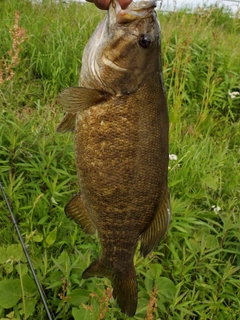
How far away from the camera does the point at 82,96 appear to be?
1579mm

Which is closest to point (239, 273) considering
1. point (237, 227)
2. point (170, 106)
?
point (237, 227)

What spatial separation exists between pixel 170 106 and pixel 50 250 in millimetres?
2064

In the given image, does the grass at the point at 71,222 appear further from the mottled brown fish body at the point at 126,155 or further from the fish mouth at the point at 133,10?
the fish mouth at the point at 133,10

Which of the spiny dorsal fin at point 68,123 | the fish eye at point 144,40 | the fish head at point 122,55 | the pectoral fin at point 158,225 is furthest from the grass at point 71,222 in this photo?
the fish eye at point 144,40

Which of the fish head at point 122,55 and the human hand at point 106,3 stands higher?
the human hand at point 106,3

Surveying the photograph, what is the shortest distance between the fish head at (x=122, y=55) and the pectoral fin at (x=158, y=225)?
0.43m

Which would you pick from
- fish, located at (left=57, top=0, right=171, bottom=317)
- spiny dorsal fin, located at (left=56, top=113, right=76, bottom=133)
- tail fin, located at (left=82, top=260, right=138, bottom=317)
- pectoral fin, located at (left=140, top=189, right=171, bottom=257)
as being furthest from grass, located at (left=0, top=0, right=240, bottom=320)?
spiny dorsal fin, located at (left=56, top=113, right=76, bottom=133)

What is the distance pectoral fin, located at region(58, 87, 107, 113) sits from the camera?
61.9 inches

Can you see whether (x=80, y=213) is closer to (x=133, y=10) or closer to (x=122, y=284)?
(x=122, y=284)

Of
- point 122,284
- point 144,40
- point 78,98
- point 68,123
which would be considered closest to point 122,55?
point 144,40

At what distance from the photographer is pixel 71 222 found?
2.78m

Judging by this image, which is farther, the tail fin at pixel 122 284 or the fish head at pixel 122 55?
the tail fin at pixel 122 284

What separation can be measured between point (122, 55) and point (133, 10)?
0.52 ft

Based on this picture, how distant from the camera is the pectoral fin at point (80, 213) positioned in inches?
73.4
